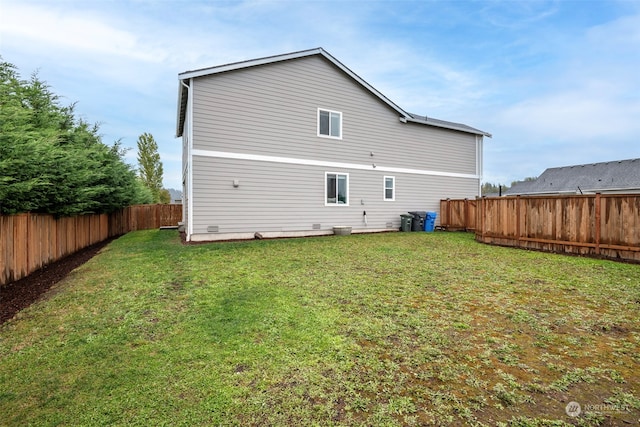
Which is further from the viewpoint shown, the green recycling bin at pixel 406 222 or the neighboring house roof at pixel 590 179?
the neighboring house roof at pixel 590 179

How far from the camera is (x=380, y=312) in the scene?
4.11m

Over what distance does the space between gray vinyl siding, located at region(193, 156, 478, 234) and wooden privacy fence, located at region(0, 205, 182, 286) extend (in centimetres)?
375

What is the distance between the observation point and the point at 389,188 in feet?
50.0

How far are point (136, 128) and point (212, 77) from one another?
27691 millimetres

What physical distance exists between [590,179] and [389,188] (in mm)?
27856

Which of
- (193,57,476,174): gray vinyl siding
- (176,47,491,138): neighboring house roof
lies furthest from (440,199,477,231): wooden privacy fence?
(176,47,491,138): neighboring house roof

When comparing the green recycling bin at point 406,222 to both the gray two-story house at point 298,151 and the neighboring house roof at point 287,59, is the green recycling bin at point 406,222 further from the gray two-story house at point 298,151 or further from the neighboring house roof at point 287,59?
the neighboring house roof at point 287,59

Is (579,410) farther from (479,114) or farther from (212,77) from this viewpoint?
(479,114)

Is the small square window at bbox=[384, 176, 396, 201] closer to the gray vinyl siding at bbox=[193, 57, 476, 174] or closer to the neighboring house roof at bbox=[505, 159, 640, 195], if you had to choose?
the gray vinyl siding at bbox=[193, 57, 476, 174]

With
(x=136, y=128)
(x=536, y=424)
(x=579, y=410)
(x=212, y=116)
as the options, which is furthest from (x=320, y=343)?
(x=136, y=128)

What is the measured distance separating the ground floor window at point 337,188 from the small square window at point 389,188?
7.59 feet

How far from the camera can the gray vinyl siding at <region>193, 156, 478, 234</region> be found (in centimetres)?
1125

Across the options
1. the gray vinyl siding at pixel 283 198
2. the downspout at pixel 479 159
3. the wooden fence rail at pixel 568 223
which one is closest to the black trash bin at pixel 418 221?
the gray vinyl siding at pixel 283 198

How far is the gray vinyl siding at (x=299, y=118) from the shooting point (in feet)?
37.5
